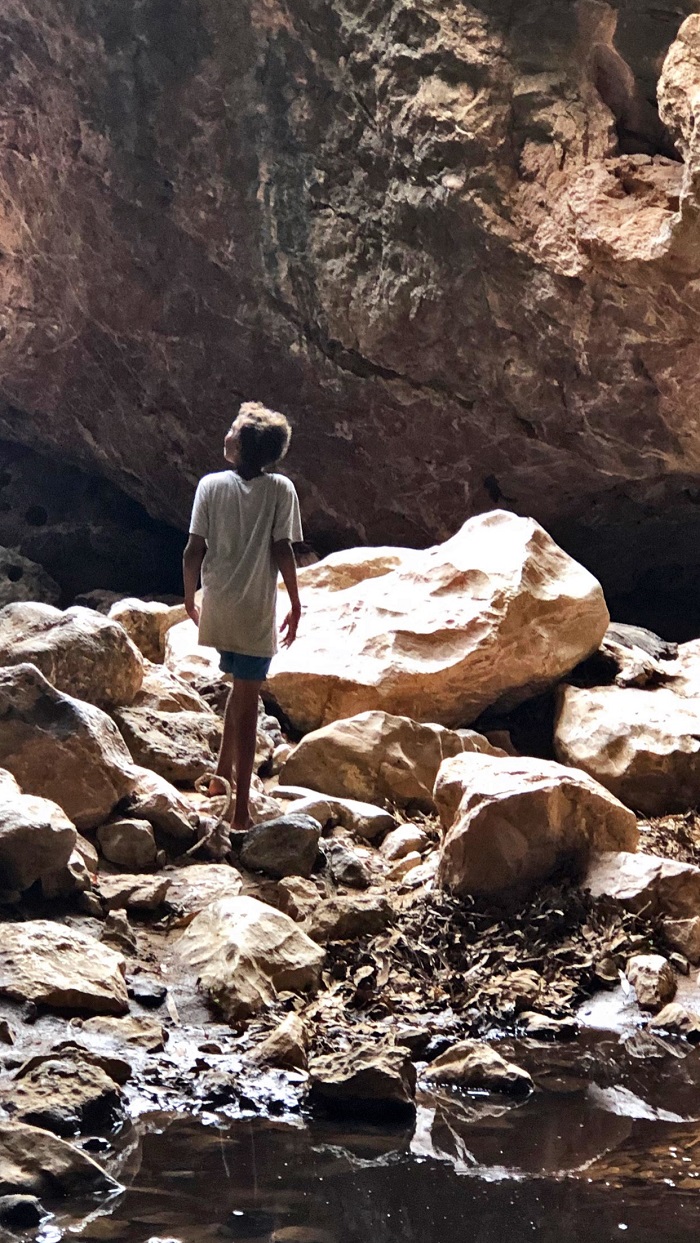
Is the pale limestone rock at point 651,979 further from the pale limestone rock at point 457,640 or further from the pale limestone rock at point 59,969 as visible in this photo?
the pale limestone rock at point 457,640

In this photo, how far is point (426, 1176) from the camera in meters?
1.91

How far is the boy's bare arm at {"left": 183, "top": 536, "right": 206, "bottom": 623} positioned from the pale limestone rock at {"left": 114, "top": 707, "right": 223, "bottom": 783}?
61 cm

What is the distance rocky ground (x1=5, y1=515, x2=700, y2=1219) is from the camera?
230cm

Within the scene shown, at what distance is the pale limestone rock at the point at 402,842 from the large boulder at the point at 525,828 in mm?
420

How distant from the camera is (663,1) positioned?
5.93 metres

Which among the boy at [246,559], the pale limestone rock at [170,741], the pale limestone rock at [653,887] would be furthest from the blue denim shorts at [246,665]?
the pale limestone rock at [653,887]

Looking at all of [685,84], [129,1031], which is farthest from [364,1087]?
[685,84]

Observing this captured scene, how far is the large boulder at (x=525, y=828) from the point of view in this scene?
338 centimetres

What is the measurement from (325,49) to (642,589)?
14.1 feet

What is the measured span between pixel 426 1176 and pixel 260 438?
2.39 meters

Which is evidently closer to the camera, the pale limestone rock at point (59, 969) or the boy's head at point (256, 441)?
the pale limestone rock at point (59, 969)

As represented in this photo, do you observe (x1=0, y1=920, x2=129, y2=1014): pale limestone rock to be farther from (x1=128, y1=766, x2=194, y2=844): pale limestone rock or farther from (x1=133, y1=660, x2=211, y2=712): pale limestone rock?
(x1=133, y1=660, x2=211, y2=712): pale limestone rock

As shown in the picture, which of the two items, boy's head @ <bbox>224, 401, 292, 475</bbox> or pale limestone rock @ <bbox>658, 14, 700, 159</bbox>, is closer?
boy's head @ <bbox>224, 401, 292, 475</bbox>

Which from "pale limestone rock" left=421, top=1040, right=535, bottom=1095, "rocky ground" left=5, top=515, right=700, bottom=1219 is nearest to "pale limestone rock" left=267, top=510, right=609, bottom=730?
"rocky ground" left=5, top=515, right=700, bottom=1219
